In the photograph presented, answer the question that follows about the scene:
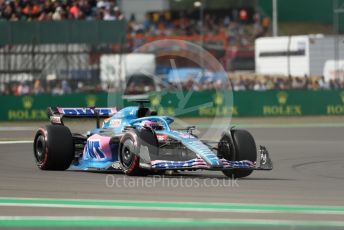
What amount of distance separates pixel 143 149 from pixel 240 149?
141cm

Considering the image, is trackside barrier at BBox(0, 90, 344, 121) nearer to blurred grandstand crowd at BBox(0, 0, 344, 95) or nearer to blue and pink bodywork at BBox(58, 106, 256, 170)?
blurred grandstand crowd at BBox(0, 0, 344, 95)

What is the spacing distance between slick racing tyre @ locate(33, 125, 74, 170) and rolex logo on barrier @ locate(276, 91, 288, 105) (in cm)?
2111

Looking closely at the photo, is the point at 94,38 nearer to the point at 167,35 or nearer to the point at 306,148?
the point at 167,35

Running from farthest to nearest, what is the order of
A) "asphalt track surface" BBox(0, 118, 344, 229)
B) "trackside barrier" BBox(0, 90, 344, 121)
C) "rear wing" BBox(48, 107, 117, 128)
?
"trackside barrier" BBox(0, 90, 344, 121)
"rear wing" BBox(48, 107, 117, 128)
"asphalt track surface" BBox(0, 118, 344, 229)

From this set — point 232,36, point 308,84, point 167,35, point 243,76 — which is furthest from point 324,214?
point 232,36

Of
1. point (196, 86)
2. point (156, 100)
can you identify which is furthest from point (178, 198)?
point (196, 86)

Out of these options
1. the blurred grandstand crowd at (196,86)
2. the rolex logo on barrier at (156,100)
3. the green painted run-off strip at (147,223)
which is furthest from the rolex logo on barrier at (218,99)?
the green painted run-off strip at (147,223)

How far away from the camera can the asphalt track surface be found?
9.30 metres

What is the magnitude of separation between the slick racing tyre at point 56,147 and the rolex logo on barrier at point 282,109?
2121cm

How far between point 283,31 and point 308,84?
23292 millimetres

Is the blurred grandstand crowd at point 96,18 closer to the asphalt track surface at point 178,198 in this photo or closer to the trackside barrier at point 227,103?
the trackside barrier at point 227,103

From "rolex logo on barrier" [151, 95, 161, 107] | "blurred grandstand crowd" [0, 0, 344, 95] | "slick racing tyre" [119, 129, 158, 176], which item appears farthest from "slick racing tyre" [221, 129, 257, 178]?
"rolex logo on barrier" [151, 95, 161, 107]

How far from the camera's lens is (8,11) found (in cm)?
3703

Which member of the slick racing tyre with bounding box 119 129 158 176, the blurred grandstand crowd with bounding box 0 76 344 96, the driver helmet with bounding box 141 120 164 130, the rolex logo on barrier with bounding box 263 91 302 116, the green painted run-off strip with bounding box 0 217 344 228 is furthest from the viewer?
the rolex logo on barrier with bounding box 263 91 302 116
